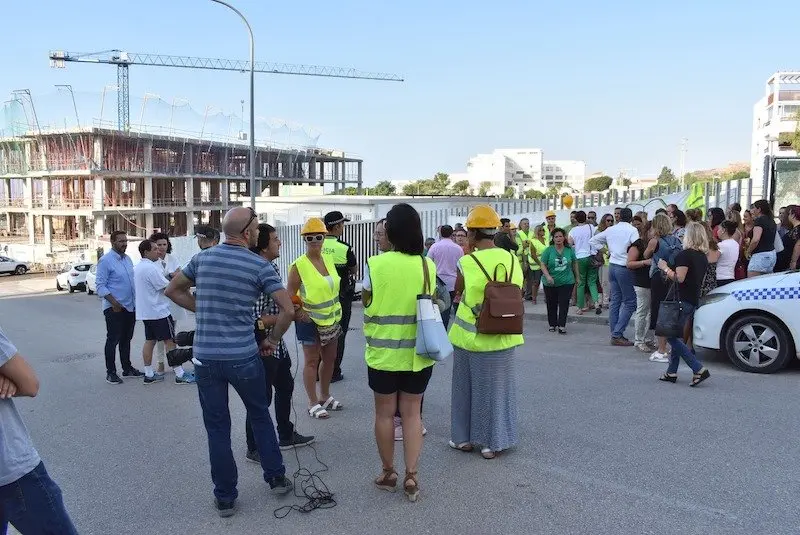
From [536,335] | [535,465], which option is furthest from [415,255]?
[536,335]

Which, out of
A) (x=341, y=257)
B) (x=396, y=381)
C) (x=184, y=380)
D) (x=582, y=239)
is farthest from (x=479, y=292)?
(x=582, y=239)

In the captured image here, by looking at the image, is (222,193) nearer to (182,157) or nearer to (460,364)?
(182,157)

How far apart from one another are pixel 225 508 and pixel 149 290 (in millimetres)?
4130

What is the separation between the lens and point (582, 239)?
37.7ft

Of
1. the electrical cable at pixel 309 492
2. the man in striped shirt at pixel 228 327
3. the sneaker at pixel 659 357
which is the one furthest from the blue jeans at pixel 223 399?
the sneaker at pixel 659 357

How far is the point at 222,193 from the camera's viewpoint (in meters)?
82.6

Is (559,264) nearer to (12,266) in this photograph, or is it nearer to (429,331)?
(429,331)

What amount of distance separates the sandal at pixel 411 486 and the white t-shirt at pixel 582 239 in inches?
319

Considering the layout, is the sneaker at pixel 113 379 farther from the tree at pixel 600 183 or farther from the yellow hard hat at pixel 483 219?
the tree at pixel 600 183

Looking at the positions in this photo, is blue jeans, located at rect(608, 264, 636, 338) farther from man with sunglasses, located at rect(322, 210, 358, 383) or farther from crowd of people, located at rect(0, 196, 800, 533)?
man with sunglasses, located at rect(322, 210, 358, 383)

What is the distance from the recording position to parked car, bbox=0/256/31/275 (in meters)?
46.0

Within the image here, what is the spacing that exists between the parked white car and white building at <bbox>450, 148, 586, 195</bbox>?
12620 cm

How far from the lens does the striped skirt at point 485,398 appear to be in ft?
15.9

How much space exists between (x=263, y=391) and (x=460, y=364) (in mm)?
1581
